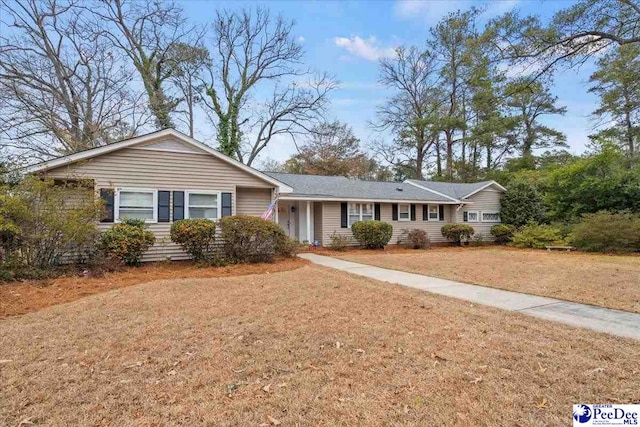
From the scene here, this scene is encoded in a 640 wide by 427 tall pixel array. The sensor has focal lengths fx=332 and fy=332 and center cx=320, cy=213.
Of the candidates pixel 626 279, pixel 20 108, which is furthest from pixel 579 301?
pixel 20 108

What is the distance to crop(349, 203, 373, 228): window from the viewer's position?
56.7 feet

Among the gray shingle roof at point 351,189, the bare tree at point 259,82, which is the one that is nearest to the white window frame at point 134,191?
the gray shingle roof at point 351,189

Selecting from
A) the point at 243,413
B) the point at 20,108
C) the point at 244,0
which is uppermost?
the point at 244,0

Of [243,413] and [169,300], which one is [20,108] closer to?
[169,300]

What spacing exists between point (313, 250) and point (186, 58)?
17.5 meters

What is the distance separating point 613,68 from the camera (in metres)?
18.5

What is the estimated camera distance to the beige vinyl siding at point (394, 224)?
1659cm

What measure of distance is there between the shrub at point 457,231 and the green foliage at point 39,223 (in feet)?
55.1

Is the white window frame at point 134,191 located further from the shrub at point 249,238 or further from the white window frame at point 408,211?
the white window frame at point 408,211

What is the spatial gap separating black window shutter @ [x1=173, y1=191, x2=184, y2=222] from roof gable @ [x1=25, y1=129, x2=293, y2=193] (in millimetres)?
1548

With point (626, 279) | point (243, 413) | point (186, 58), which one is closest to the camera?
point (243, 413)

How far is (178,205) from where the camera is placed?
37.6 feet

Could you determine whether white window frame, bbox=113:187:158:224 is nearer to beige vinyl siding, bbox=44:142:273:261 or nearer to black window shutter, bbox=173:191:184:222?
beige vinyl siding, bbox=44:142:273:261

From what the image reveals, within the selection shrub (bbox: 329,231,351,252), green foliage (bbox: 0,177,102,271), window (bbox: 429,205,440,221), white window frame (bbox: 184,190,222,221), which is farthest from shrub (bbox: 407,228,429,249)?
green foliage (bbox: 0,177,102,271)
